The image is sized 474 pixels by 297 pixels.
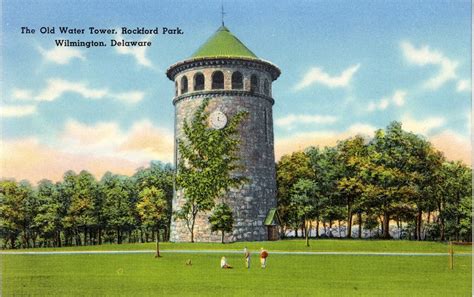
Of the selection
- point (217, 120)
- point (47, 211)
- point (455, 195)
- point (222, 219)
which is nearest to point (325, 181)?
point (455, 195)

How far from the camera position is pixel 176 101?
53719 mm

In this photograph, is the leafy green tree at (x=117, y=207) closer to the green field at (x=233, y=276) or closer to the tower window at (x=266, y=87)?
the tower window at (x=266, y=87)

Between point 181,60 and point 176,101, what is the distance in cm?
369

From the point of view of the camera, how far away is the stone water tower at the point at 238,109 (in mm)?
50916

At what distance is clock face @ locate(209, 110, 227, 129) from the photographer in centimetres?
5081

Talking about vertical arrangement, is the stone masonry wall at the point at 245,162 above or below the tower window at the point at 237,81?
below

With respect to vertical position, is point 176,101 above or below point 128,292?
above

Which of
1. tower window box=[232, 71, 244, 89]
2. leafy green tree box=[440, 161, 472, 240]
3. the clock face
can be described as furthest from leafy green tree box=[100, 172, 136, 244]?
leafy green tree box=[440, 161, 472, 240]

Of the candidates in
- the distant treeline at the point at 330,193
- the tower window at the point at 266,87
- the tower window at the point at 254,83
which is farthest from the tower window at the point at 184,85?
the distant treeline at the point at 330,193

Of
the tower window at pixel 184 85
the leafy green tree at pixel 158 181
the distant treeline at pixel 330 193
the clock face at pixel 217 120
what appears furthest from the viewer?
the leafy green tree at pixel 158 181

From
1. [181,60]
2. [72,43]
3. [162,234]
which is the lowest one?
[162,234]

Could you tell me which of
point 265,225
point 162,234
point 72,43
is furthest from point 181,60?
point 162,234

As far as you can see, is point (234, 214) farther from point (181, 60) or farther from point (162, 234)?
Result: point (162, 234)

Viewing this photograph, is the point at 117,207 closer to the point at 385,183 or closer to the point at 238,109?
the point at 238,109
